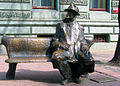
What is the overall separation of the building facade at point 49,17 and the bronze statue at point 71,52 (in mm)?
6507

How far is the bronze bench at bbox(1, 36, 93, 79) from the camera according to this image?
209 inches

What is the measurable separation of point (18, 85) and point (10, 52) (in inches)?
36.5

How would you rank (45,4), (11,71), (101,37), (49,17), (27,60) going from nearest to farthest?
(27,60) → (11,71) → (49,17) → (45,4) → (101,37)

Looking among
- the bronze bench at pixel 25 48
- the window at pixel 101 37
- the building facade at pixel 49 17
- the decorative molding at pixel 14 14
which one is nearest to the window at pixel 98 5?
the building facade at pixel 49 17

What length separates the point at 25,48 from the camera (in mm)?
5430

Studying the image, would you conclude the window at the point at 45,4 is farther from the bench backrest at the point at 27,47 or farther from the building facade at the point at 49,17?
the bench backrest at the point at 27,47

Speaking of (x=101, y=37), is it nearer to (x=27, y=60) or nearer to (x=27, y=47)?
(x=27, y=47)

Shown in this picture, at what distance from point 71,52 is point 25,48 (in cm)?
125

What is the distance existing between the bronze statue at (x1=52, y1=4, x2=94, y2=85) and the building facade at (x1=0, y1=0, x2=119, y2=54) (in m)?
6.51

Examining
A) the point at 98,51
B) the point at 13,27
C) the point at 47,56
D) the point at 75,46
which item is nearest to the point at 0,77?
the point at 47,56

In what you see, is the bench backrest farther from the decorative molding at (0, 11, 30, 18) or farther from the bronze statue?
the decorative molding at (0, 11, 30, 18)

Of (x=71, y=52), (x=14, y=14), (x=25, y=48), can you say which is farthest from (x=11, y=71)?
(x=14, y=14)

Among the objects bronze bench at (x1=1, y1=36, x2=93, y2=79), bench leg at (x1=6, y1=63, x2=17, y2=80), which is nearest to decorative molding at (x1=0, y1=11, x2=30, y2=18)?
bronze bench at (x1=1, y1=36, x2=93, y2=79)

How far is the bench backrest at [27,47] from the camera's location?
5.34m
